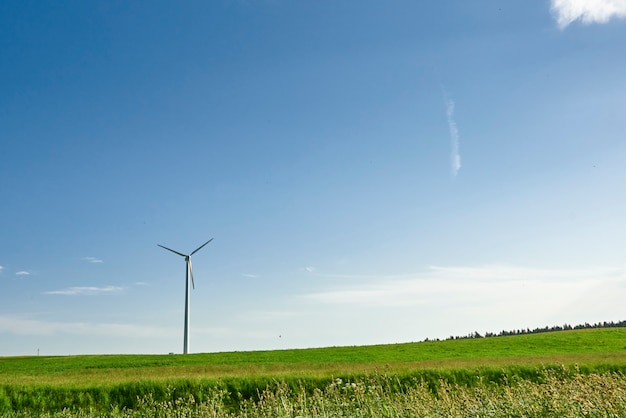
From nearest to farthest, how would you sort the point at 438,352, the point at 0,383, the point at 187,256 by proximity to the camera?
the point at 0,383
the point at 438,352
the point at 187,256

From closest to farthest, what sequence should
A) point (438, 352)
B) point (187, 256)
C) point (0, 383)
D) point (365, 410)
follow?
point (365, 410) < point (0, 383) < point (438, 352) < point (187, 256)

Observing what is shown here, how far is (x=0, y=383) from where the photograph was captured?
2914cm

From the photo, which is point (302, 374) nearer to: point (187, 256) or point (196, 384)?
point (196, 384)

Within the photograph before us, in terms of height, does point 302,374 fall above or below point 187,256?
below

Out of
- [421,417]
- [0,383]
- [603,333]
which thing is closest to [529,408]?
[421,417]

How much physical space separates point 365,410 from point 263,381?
15106mm

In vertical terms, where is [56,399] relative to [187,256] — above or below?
below

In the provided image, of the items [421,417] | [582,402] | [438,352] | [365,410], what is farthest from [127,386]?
[438,352]

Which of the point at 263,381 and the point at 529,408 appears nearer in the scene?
the point at 529,408

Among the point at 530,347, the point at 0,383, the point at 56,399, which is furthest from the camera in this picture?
the point at 530,347

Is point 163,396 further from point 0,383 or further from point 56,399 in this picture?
point 0,383

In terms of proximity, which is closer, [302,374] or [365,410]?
[365,410]

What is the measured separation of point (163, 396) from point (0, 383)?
940 cm

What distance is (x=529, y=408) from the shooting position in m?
11.8
